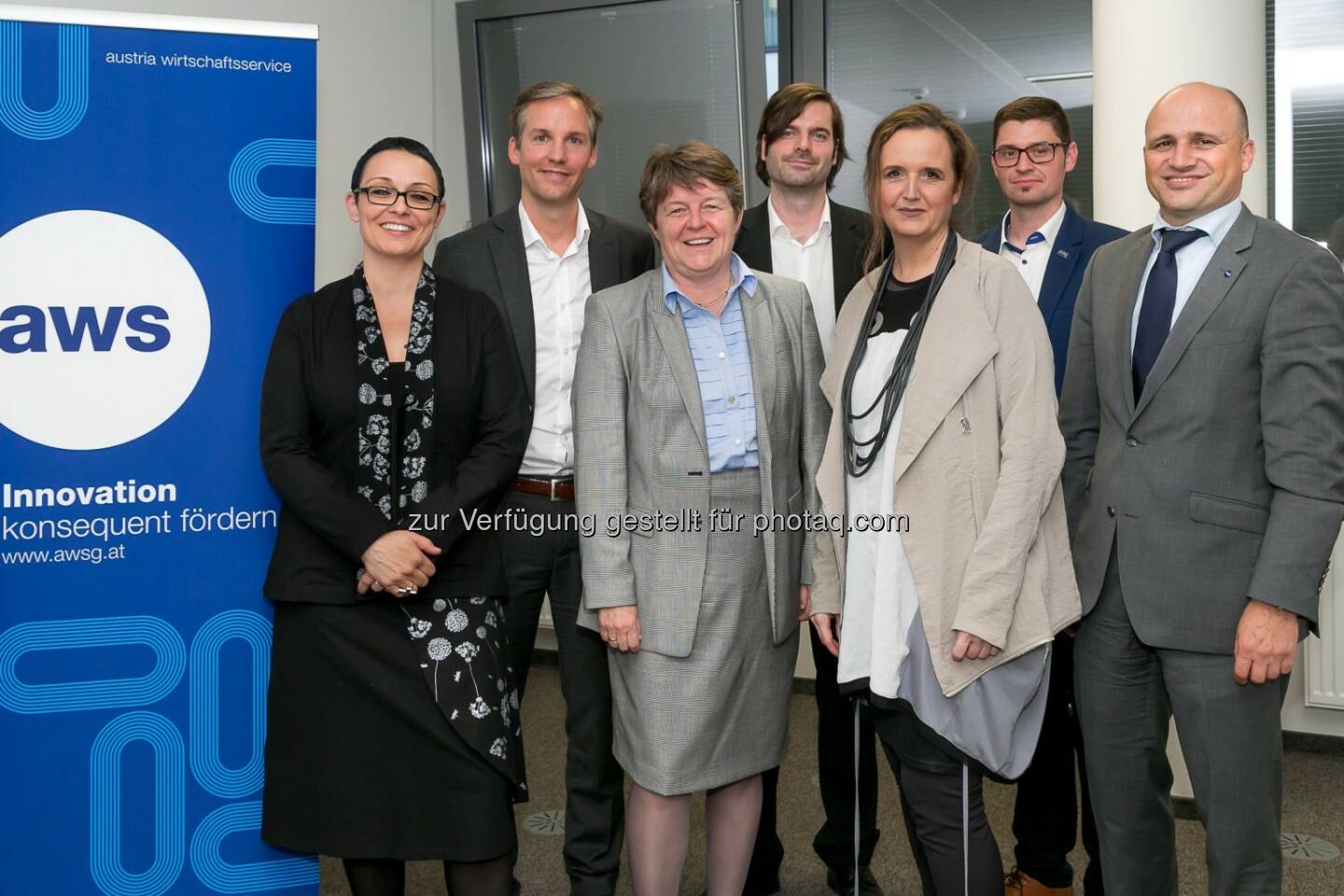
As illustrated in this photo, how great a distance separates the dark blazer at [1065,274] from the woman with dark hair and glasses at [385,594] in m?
1.29

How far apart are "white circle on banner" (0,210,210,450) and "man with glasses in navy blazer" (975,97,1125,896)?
74.3 inches

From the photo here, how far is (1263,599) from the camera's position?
1947 millimetres

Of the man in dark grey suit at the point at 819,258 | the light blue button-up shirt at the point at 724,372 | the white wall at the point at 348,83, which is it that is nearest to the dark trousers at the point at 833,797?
the man in dark grey suit at the point at 819,258

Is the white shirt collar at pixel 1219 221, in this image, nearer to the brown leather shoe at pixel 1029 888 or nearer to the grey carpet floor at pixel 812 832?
the brown leather shoe at pixel 1029 888

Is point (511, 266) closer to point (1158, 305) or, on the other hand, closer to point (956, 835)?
point (1158, 305)

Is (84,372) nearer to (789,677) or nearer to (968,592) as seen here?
(789,677)

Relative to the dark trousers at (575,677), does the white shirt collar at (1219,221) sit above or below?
above

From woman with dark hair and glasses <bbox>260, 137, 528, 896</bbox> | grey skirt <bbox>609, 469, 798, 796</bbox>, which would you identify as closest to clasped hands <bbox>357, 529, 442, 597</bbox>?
woman with dark hair and glasses <bbox>260, 137, 528, 896</bbox>

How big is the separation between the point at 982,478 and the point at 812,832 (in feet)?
5.64

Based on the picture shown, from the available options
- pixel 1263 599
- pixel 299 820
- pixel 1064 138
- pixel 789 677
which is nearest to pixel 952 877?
pixel 789 677

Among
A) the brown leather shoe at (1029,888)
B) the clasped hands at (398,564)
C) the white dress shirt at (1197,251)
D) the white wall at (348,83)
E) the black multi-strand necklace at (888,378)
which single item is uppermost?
the white wall at (348,83)

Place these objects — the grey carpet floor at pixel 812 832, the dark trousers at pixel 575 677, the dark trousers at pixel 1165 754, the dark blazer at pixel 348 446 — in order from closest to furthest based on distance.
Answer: the dark trousers at pixel 1165 754
the dark blazer at pixel 348 446
the dark trousers at pixel 575 677
the grey carpet floor at pixel 812 832

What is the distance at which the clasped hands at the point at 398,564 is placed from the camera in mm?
2213

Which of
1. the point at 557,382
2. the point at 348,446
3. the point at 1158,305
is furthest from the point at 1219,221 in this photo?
the point at 348,446
